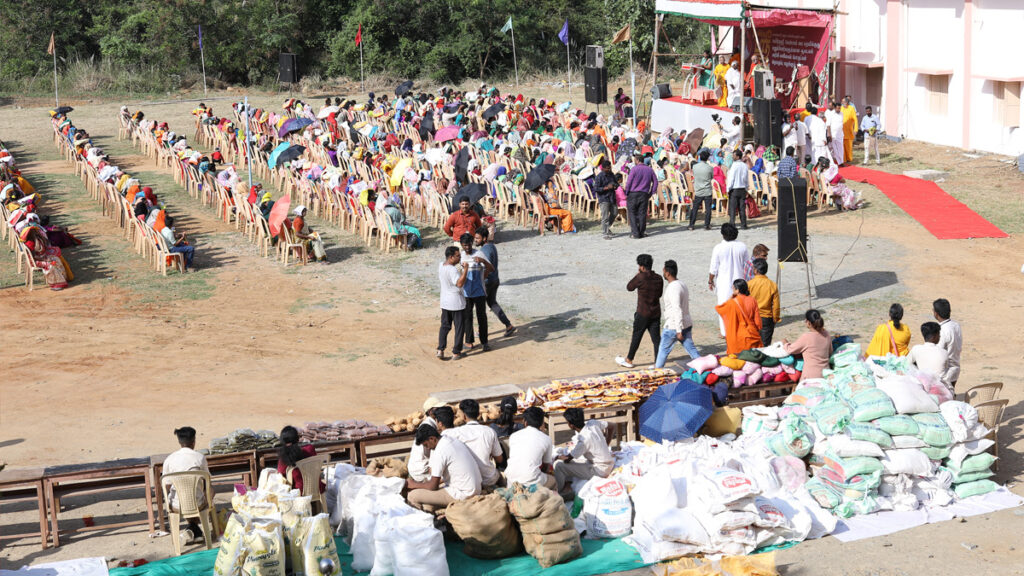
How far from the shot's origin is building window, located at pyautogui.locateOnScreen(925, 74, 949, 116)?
2331 cm

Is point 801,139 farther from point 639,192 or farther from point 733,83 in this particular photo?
point 639,192

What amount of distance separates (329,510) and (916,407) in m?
4.41

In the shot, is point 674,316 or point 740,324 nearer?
point 740,324

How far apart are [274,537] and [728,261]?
6427 millimetres

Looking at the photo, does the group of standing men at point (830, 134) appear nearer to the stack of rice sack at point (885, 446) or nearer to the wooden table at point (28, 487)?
the stack of rice sack at point (885, 446)

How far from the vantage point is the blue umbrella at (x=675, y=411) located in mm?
8484

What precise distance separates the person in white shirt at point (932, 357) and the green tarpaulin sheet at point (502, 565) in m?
3.15

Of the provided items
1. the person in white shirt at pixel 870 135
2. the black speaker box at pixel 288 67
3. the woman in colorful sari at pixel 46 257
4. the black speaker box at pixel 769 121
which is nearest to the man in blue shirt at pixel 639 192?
the black speaker box at pixel 769 121

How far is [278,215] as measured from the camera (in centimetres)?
1602

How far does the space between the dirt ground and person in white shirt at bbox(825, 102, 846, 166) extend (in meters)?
2.55

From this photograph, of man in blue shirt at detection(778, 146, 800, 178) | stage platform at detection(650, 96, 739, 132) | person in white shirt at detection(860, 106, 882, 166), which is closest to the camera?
man in blue shirt at detection(778, 146, 800, 178)

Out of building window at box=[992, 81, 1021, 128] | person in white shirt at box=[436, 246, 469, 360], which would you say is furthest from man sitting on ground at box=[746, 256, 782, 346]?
building window at box=[992, 81, 1021, 128]

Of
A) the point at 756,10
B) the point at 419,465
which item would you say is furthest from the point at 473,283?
A: the point at 756,10

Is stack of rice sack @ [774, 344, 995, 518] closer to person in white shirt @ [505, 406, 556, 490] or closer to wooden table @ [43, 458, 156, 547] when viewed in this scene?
person in white shirt @ [505, 406, 556, 490]
